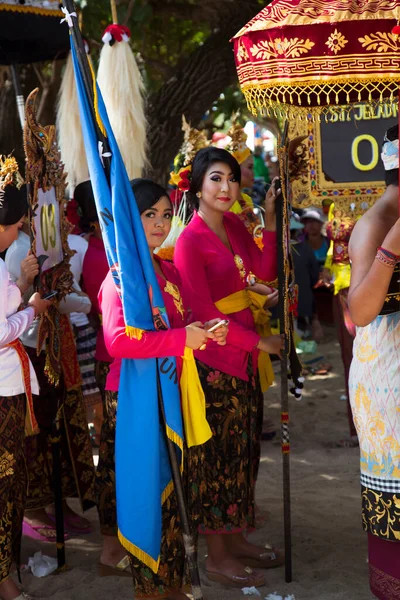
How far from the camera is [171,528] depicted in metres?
3.31

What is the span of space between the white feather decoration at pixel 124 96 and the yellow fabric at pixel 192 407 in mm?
2063

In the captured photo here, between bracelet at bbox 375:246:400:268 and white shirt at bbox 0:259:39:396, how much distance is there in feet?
4.89

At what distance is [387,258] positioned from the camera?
2.75 metres

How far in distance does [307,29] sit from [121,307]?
123 cm

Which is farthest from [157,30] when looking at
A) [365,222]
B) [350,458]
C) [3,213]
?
[365,222]

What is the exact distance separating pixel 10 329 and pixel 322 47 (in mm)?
1631

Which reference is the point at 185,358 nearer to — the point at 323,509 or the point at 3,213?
the point at 3,213

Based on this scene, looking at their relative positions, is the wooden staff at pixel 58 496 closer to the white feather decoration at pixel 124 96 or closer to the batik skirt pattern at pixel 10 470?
the batik skirt pattern at pixel 10 470

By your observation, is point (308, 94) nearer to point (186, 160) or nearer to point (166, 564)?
point (186, 160)

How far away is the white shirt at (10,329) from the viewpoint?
3307mm

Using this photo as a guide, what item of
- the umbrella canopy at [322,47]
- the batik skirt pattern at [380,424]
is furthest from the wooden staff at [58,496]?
the umbrella canopy at [322,47]

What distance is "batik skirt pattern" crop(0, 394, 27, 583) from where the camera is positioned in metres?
3.40

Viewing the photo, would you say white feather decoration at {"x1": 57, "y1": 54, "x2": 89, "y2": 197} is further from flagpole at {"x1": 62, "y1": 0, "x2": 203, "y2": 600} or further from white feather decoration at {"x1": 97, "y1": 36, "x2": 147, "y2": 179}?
flagpole at {"x1": 62, "y1": 0, "x2": 203, "y2": 600}

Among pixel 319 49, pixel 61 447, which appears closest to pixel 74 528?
pixel 61 447
